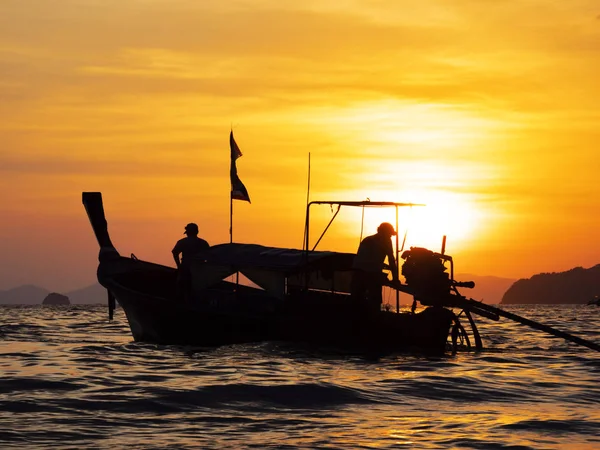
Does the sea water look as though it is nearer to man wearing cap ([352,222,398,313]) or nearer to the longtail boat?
the longtail boat

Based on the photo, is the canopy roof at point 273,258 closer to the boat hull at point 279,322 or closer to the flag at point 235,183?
the boat hull at point 279,322

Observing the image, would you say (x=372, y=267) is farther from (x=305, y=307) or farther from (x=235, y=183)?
(x=235, y=183)

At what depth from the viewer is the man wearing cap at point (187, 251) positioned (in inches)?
1011

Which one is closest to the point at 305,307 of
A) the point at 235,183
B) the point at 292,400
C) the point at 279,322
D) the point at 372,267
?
the point at 279,322

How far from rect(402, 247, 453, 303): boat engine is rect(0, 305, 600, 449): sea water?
1693 millimetres

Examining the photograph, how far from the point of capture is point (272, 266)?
2406 centimetres

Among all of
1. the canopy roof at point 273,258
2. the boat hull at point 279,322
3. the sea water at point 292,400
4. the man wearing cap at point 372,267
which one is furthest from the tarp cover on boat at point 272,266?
the sea water at point 292,400

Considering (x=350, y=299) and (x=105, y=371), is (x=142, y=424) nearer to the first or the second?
(x=105, y=371)

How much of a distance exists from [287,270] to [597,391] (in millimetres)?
9455

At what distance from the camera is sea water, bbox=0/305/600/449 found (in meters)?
11.7

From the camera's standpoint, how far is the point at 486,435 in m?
12.0

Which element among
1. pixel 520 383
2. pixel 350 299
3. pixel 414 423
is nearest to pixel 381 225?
pixel 350 299

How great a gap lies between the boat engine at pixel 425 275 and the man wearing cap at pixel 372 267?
0.48 meters

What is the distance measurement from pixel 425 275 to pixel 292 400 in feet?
28.9
